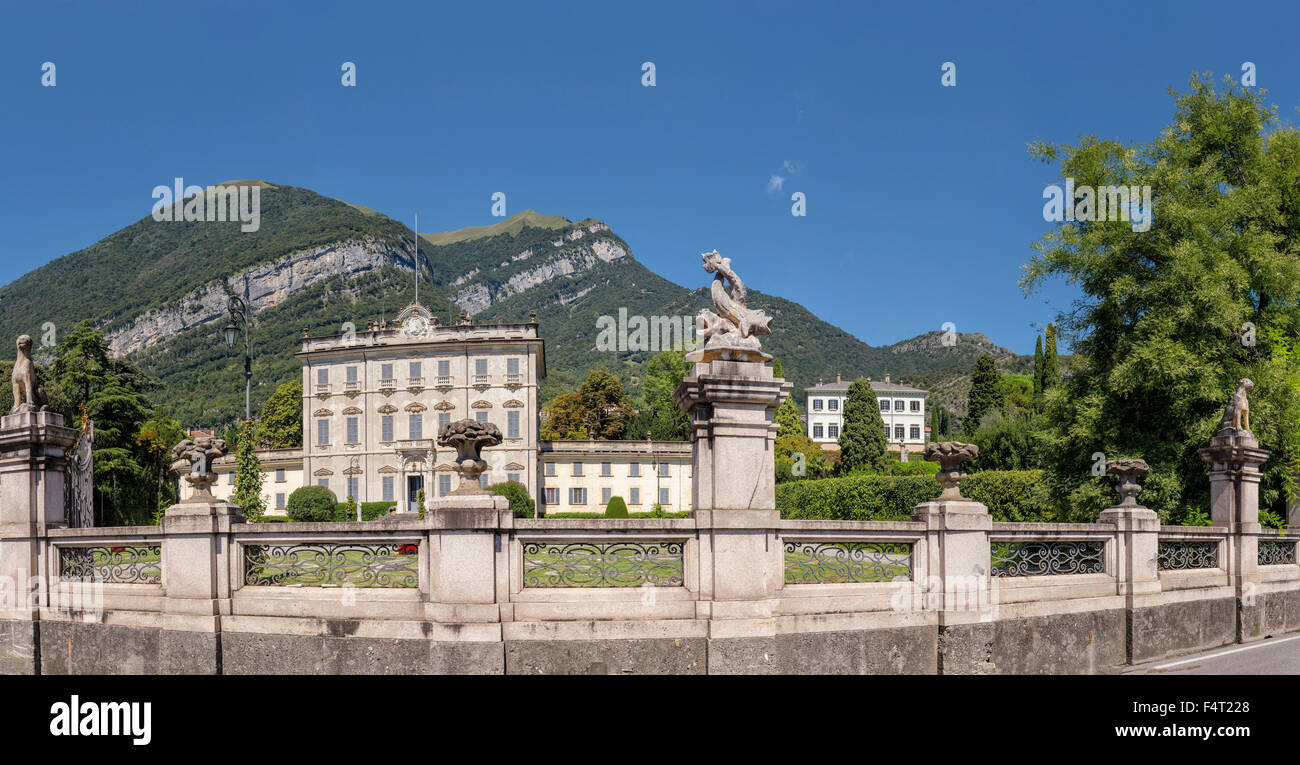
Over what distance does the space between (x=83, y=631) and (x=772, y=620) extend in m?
9.33

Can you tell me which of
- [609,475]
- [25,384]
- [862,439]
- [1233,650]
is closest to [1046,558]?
[1233,650]

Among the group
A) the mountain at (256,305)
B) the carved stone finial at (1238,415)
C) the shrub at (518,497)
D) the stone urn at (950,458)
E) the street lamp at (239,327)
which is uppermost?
the mountain at (256,305)

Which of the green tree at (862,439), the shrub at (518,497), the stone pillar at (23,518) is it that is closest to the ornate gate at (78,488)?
the stone pillar at (23,518)

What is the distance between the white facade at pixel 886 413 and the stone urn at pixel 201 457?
12511 centimetres

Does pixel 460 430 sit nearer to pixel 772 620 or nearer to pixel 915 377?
pixel 772 620

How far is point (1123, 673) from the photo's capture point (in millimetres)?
11453

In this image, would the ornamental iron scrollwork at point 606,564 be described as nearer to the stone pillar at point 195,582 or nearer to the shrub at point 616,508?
the stone pillar at point 195,582

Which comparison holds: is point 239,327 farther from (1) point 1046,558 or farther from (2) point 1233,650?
(2) point 1233,650

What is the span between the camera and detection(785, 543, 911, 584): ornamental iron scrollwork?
10211 millimetres

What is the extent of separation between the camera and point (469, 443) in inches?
374

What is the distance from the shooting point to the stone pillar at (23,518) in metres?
11.4

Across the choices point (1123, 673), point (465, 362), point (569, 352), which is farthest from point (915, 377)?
point (1123, 673)

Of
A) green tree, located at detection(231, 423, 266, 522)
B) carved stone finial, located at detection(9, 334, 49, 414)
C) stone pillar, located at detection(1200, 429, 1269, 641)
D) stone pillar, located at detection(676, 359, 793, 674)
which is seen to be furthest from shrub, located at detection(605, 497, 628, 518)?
stone pillar, located at detection(676, 359, 793, 674)

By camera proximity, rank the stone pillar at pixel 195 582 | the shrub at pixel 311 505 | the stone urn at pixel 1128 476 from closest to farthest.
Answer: the stone pillar at pixel 195 582 < the stone urn at pixel 1128 476 < the shrub at pixel 311 505
